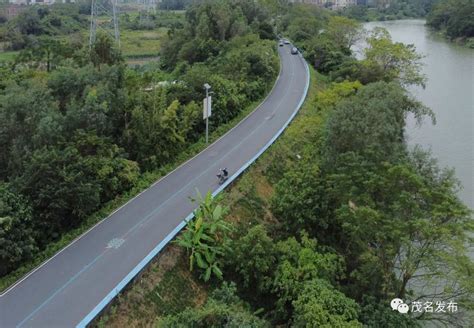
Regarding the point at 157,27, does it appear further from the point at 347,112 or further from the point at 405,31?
the point at 347,112

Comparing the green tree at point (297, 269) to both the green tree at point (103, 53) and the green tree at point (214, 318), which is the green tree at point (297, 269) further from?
the green tree at point (103, 53)

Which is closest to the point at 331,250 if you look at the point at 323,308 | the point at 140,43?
the point at 323,308

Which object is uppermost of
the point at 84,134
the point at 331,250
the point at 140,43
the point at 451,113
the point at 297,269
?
the point at 84,134

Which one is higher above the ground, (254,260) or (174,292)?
(254,260)

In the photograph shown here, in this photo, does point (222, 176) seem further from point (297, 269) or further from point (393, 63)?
point (393, 63)

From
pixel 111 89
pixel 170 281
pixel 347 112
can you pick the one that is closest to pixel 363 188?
pixel 347 112

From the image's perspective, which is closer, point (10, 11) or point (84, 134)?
point (84, 134)

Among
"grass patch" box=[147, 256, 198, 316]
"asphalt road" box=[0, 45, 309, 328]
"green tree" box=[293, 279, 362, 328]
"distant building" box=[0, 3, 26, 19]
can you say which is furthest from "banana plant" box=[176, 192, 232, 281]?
"distant building" box=[0, 3, 26, 19]
